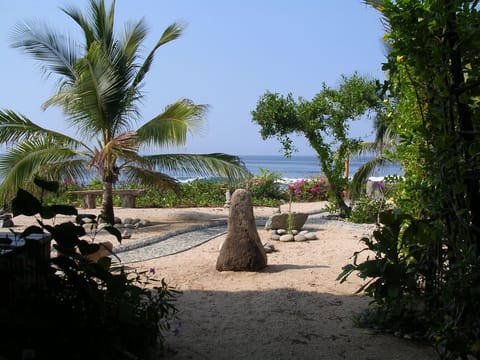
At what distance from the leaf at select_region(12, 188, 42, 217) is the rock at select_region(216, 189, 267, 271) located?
4.69 meters

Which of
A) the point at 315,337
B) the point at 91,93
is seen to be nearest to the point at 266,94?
the point at 91,93

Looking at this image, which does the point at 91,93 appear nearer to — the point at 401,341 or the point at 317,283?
the point at 317,283

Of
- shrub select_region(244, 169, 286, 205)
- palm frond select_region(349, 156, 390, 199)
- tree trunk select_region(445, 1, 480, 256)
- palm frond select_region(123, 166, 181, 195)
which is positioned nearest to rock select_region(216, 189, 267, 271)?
tree trunk select_region(445, 1, 480, 256)

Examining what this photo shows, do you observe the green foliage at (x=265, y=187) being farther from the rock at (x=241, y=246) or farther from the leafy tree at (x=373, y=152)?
the rock at (x=241, y=246)

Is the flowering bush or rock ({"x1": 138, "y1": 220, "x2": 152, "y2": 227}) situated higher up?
the flowering bush

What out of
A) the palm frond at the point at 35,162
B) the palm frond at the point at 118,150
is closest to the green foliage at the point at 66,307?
the palm frond at the point at 118,150

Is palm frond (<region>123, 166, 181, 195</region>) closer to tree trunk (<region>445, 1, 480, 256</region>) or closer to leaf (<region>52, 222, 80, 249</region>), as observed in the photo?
leaf (<region>52, 222, 80, 249</region>)

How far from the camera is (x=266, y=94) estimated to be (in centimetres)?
1350

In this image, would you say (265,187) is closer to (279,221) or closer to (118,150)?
(279,221)

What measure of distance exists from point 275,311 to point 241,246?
1.91 metres

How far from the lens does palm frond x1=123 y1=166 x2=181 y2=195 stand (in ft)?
40.0

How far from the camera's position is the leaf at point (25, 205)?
7.52 feet

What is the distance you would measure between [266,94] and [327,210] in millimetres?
3917

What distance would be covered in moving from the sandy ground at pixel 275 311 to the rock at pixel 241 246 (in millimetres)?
140
